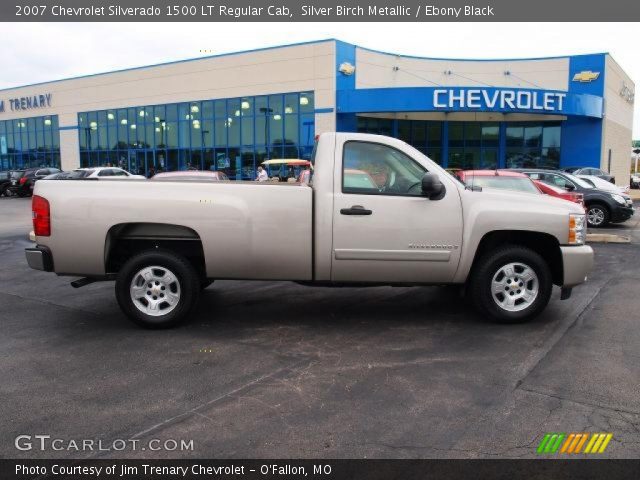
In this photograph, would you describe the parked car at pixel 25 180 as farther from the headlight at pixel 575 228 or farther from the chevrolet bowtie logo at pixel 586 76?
the headlight at pixel 575 228

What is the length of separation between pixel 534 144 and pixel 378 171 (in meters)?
30.1

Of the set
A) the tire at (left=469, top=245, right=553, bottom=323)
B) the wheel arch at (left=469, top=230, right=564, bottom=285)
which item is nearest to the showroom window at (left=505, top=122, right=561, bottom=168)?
the wheel arch at (left=469, top=230, right=564, bottom=285)

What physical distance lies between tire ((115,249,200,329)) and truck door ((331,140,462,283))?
1.54 metres

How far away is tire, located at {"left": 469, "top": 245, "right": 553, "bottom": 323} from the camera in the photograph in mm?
5934

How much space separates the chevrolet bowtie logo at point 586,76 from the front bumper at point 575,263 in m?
31.2

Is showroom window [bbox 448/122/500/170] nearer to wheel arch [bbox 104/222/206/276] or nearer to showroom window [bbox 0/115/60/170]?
wheel arch [bbox 104/222/206/276]

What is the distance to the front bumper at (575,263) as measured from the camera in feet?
19.3

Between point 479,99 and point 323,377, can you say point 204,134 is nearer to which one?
point 479,99

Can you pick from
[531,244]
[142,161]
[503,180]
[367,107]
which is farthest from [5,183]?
[531,244]

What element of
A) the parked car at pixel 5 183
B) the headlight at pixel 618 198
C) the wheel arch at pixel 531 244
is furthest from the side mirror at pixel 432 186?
the parked car at pixel 5 183

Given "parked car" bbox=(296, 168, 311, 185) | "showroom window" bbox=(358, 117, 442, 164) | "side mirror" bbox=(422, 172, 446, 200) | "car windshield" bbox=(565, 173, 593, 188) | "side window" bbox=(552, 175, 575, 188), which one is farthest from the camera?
"showroom window" bbox=(358, 117, 442, 164)

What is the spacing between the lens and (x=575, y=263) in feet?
19.3
